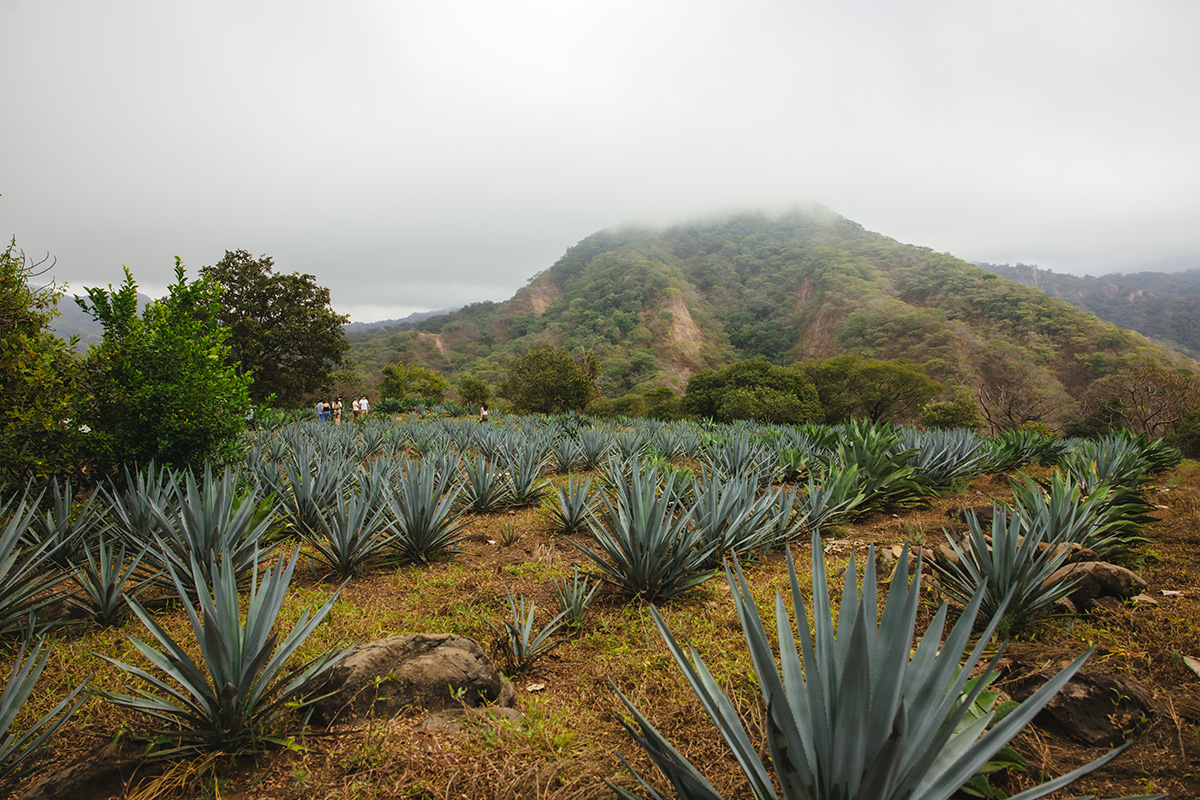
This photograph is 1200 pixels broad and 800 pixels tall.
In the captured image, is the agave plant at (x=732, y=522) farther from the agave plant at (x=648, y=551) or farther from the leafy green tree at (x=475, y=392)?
the leafy green tree at (x=475, y=392)

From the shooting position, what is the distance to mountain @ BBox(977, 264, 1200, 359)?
59438mm

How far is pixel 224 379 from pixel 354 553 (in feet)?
8.28

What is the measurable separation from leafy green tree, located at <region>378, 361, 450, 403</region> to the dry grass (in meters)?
32.8

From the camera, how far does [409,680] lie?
2102 mm

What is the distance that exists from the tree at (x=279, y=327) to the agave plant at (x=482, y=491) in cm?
1820

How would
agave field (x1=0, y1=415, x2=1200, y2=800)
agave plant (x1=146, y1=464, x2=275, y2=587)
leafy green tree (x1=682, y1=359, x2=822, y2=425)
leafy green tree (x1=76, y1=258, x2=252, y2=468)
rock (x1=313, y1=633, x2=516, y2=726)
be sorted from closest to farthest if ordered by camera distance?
agave field (x1=0, y1=415, x2=1200, y2=800), rock (x1=313, y1=633, x2=516, y2=726), agave plant (x1=146, y1=464, x2=275, y2=587), leafy green tree (x1=76, y1=258, x2=252, y2=468), leafy green tree (x1=682, y1=359, x2=822, y2=425)

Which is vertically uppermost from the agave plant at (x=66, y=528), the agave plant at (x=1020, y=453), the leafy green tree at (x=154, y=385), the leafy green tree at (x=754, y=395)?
the leafy green tree at (x=154, y=385)

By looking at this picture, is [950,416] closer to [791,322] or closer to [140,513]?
[140,513]

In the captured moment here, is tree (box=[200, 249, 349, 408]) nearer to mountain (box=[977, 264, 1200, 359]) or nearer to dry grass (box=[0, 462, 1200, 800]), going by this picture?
dry grass (box=[0, 462, 1200, 800])

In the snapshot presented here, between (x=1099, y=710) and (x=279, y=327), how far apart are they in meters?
24.3

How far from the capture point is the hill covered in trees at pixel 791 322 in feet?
130

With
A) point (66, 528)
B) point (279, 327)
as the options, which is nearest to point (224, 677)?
point (66, 528)

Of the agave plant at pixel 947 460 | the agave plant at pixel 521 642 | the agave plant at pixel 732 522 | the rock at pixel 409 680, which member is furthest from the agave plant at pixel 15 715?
the agave plant at pixel 947 460

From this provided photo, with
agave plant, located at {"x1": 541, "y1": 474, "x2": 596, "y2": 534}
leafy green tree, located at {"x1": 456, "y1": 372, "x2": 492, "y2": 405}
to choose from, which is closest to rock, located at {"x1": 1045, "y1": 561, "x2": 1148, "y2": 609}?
agave plant, located at {"x1": 541, "y1": 474, "x2": 596, "y2": 534}
